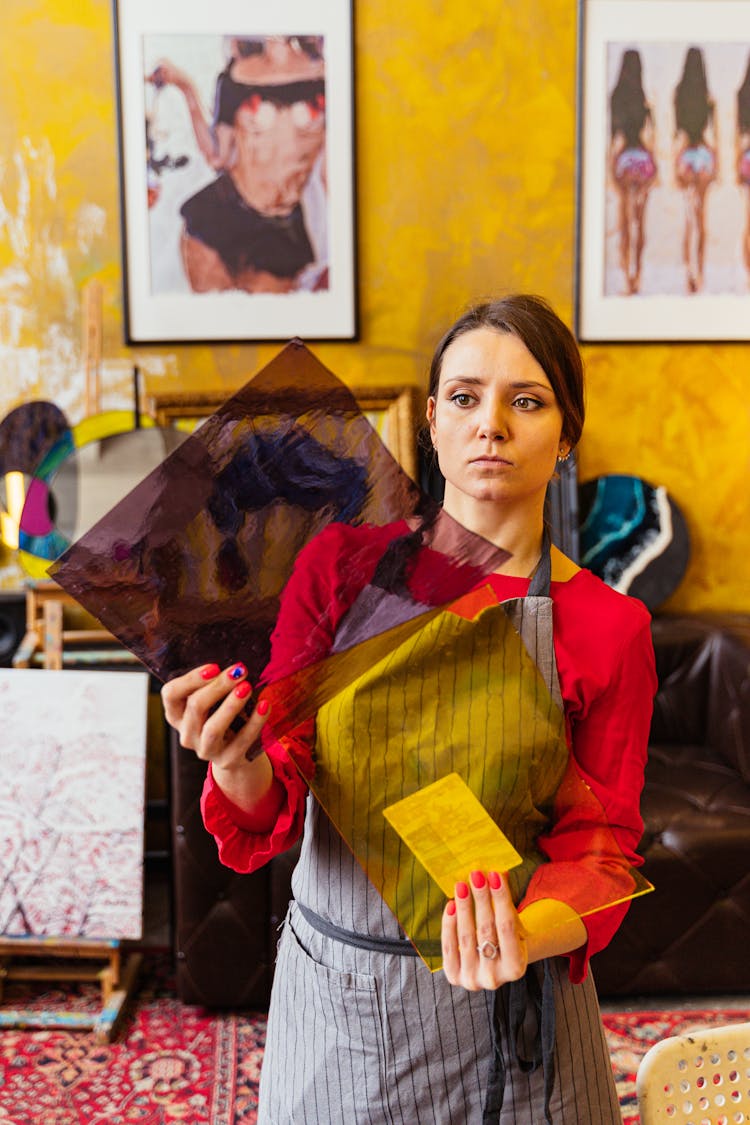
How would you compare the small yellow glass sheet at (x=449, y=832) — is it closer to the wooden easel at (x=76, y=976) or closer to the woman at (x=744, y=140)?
the wooden easel at (x=76, y=976)

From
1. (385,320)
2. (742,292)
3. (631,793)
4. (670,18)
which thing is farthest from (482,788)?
(670,18)

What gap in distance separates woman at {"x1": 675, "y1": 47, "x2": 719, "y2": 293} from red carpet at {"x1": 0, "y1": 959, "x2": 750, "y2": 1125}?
6.96ft

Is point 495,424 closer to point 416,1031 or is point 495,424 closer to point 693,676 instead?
point 416,1031

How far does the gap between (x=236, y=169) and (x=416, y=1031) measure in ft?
8.52

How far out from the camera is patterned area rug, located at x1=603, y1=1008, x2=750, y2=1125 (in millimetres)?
2244

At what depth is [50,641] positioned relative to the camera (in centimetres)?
266

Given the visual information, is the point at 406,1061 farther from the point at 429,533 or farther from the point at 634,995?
the point at 634,995

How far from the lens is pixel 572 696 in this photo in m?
0.96

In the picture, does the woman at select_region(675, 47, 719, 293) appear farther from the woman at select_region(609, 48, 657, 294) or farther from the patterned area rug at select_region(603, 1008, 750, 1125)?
the patterned area rug at select_region(603, 1008, 750, 1125)

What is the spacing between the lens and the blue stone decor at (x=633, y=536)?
3127mm

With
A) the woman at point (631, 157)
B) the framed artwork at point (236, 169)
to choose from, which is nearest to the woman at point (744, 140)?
the woman at point (631, 157)

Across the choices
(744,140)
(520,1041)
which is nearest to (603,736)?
(520,1041)

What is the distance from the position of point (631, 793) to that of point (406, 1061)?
33 centimetres

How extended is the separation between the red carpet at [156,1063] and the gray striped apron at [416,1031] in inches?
48.9
